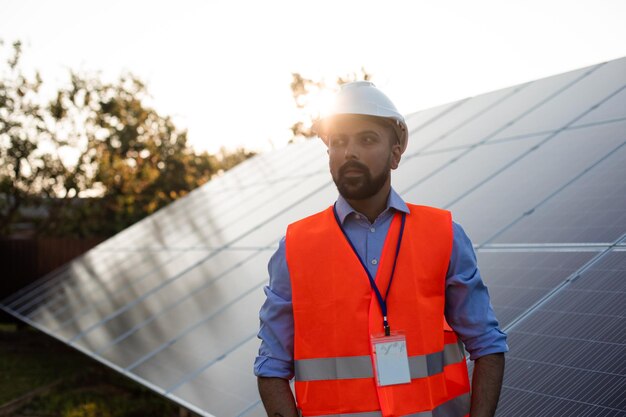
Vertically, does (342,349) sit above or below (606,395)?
above

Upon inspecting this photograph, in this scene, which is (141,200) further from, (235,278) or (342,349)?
(342,349)

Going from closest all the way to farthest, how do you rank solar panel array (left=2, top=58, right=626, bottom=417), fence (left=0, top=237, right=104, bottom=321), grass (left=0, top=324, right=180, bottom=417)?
solar panel array (left=2, top=58, right=626, bottom=417) → grass (left=0, top=324, right=180, bottom=417) → fence (left=0, top=237, right=104, bottom=321)

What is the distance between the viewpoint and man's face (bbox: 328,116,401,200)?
8.55 ft

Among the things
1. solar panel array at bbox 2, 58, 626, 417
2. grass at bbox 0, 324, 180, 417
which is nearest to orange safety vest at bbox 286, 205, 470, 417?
solar panel array at bbox 2, 58, 626, 417

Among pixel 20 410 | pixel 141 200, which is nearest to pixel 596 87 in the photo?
pixel 20 410

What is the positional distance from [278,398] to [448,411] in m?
0.65

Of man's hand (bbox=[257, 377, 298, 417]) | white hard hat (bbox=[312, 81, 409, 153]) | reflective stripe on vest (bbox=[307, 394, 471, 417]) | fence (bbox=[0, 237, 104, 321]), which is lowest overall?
fence (bbox=[0, 237, 104, 321])

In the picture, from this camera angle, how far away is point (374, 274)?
8.66ft

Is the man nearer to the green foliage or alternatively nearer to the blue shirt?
the blue shirt

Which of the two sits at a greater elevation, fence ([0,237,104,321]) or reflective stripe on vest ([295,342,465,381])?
reflective stripe on vest ([295,342,465,381])

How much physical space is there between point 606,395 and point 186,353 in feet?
14.5

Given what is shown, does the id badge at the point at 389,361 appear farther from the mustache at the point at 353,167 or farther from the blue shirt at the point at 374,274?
the mustache at the point at 353,167

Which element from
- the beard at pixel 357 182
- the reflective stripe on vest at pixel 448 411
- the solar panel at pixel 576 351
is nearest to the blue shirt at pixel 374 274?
the beard at pixel 357 182

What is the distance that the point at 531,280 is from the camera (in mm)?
4543
